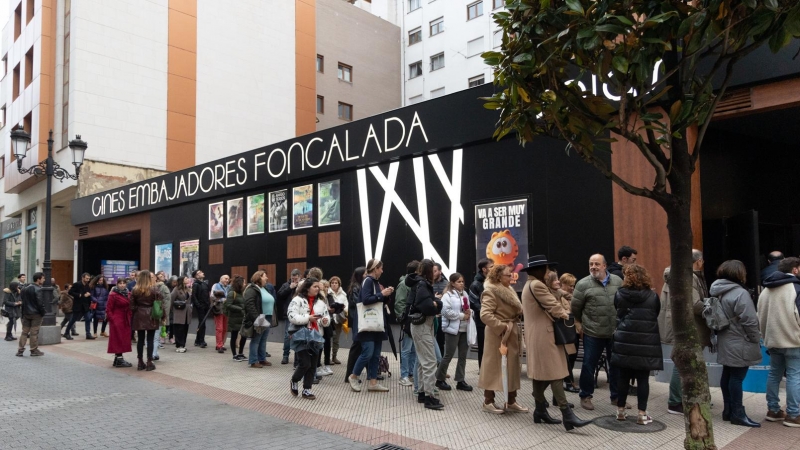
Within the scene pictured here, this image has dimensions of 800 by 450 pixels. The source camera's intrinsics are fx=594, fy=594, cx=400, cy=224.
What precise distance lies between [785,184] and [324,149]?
10.3 m

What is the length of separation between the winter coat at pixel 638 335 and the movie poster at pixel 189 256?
15502mm

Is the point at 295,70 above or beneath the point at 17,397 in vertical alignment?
above

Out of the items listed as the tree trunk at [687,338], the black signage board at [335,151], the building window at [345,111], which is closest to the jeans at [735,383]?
the tree trunk at [687,338]

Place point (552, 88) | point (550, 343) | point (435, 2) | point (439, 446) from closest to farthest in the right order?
point (552, 88)
point (439, 446)
point (550, 343)
point (435, 2)

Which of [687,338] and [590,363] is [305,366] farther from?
[687,338]

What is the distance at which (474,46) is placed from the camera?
3466cm

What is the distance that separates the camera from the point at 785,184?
12250 mm

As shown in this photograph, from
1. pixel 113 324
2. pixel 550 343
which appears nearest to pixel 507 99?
pixel 550 343

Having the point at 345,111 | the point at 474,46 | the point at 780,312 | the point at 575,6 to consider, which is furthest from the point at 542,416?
the point at 345,111

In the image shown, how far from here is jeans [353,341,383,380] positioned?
8555 millimetres

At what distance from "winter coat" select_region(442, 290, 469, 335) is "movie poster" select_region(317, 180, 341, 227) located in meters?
6.75

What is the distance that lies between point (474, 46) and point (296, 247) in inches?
903

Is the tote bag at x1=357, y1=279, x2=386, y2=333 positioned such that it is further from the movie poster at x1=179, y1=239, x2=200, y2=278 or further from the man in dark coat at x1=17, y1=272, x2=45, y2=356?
the movie poster at x1=179, y1=239, x2=200, y2=278

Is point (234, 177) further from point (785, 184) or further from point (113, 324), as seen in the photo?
point (785, 184)
